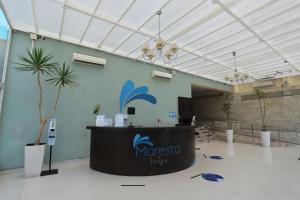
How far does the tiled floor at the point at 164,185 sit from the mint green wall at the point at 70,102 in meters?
0.72

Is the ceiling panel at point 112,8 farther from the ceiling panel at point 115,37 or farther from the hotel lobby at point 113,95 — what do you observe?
the ceiling panel at point 115,37

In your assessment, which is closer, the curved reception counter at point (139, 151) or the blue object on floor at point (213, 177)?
the blue object on floor at point (213, 177)

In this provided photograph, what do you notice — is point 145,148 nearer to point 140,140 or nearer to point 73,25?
point 140,140

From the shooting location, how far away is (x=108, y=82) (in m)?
5.41

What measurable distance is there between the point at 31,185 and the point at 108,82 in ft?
11.7

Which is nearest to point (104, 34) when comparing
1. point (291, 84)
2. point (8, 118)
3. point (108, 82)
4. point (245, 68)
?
point (108, 82)

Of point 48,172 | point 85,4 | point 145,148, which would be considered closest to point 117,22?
point 85,4

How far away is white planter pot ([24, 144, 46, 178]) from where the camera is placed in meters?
3.32

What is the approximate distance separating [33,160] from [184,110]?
6.41 meters

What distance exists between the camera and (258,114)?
9430mm

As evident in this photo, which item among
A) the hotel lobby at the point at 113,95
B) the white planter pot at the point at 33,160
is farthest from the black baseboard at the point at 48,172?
the white planter pot at the point at 33,160

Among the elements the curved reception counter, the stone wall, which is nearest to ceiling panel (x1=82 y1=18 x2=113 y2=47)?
the curved reception counter

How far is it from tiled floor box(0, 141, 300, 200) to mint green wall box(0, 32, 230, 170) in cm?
72

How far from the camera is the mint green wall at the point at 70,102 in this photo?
3.81 metres
